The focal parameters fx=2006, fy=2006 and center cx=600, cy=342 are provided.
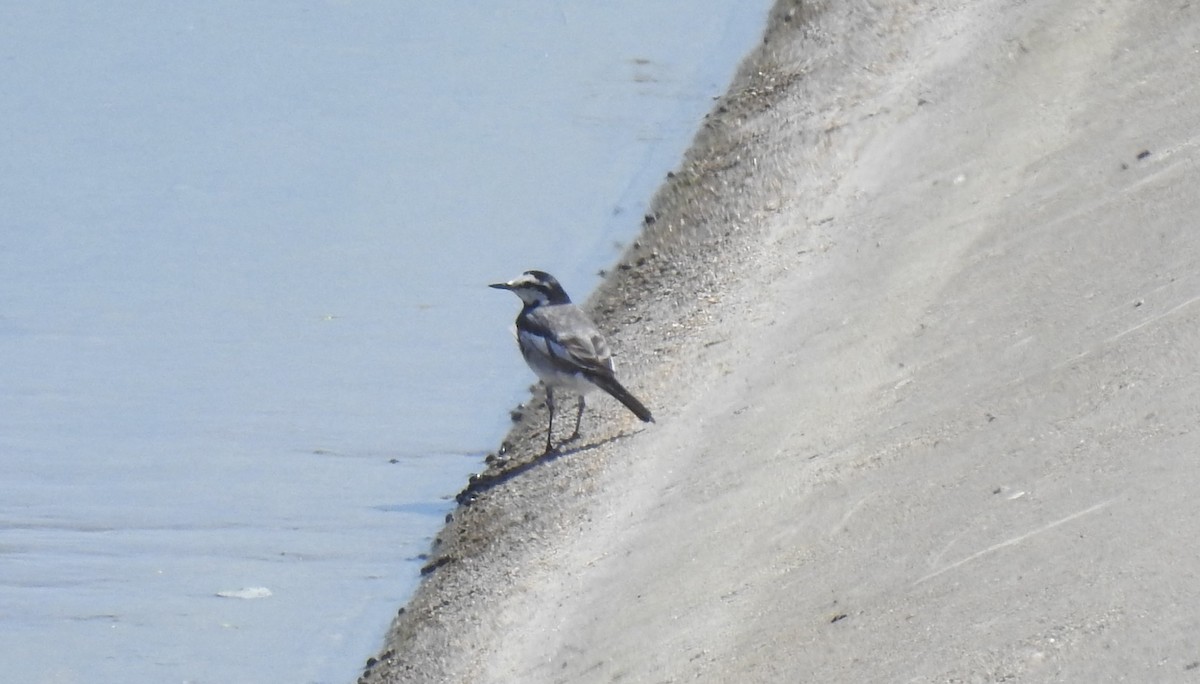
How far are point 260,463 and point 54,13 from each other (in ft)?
25.8

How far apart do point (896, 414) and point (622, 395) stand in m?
1.52

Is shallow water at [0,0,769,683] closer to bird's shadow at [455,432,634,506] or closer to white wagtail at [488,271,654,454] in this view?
bird's shadow at [455,432,634,506]

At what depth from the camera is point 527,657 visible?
8.38 meters

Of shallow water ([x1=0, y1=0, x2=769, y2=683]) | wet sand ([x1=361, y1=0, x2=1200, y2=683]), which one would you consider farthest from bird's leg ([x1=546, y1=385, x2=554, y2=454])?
shallow water ([x1=0, y1=0, x2=769, y2=683])

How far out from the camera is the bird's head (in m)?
11.3

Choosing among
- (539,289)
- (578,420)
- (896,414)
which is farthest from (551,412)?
(896,414)

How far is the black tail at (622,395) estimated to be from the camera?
10.2 m

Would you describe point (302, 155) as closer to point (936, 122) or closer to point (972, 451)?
point (936, 122)

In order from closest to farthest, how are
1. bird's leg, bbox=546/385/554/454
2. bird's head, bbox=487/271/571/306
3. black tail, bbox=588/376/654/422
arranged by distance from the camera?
black tail, bbox=588/376/654/422 → bird's leg, bbox=546/385/554/454 → bird's head, bbox=487/271/571/306

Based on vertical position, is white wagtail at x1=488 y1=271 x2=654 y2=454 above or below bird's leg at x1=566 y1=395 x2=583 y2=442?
above

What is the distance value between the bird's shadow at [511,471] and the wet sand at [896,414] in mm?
29

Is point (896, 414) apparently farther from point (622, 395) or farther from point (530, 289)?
point (530, 289)

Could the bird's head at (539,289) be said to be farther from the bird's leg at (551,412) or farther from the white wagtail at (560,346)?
the bird's leg at (551,412)

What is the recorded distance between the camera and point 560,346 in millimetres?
10492
